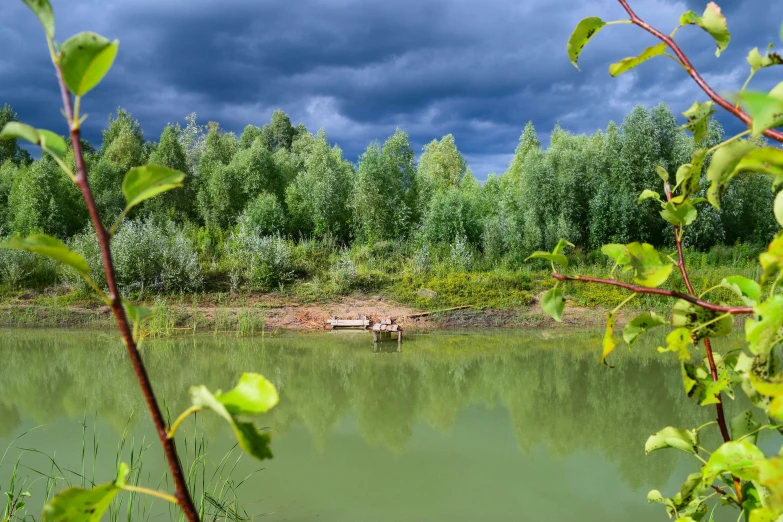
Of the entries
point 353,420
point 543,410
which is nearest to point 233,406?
point 353,420

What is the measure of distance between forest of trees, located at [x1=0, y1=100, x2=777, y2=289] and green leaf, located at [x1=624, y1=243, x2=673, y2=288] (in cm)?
1004

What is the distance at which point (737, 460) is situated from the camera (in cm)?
51

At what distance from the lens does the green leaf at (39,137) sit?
0.39 metres

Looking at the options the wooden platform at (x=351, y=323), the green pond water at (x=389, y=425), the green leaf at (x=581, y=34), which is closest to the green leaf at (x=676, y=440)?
the green leaf at (x=581, y=34)

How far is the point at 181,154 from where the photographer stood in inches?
667

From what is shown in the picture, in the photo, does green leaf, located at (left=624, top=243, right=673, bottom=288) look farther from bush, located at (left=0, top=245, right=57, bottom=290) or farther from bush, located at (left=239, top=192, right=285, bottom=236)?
bush, located at (left=239, top=192, right=285, bottom=236)

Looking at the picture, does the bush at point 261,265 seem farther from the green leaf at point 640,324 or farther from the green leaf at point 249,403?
the green leaf at point 249,403

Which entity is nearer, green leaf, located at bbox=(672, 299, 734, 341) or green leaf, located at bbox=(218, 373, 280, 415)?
green leaf, located at bbox=(218, 373, 280, 415)

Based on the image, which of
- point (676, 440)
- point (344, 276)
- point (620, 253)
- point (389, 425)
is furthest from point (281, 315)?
point (620, 253)

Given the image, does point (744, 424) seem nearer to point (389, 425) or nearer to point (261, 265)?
point (389, 425)

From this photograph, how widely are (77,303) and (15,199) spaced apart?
6.16 meters

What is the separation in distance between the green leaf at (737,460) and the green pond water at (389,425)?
1926 millimetres

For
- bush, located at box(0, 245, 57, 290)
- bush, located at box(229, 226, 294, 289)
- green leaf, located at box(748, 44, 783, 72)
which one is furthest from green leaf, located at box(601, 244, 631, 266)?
bush, located at box(0, 245, 57, 290)

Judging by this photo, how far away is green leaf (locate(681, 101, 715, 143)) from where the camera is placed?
0.60 m
